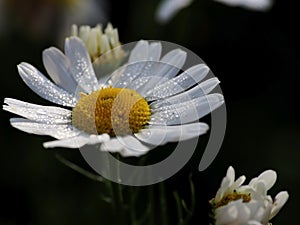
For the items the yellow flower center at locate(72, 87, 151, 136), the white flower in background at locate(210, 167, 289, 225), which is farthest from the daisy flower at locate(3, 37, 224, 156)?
the white flower in background at locate(210, 167, 289, 225)

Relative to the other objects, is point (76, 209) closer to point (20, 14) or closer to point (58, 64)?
point (58, 64)

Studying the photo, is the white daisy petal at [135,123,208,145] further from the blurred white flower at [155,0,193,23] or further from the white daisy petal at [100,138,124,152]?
the blurred white flower at [155,0,193,23]

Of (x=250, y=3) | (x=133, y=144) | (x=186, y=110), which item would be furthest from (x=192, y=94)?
(x=250, y=3)

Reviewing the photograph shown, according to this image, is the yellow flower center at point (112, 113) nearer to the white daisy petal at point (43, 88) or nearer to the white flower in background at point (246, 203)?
the white daisy petal at point (43, 88)

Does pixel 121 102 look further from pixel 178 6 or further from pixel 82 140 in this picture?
pixel 178 6

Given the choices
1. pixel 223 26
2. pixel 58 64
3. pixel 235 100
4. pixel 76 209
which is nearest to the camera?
pixel 58 64

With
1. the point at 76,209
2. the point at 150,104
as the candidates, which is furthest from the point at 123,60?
the point at 76,209

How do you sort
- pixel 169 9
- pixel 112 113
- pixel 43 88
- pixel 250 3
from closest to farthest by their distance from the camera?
pixel 112 113, pixel 43 88, pixel 250 3, pixel 169 9

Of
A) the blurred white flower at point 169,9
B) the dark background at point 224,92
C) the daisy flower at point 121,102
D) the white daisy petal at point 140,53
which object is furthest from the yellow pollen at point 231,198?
the blurred white flower at point 169,9
